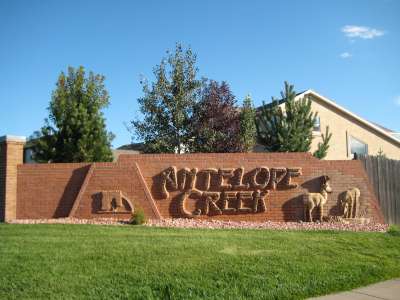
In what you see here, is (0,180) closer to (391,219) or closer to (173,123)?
(173,123)

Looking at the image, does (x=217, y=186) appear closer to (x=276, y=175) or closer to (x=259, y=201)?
(x=259, y=201)

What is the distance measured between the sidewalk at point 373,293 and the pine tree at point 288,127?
460 inches

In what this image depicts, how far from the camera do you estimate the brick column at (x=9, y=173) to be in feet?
49.0

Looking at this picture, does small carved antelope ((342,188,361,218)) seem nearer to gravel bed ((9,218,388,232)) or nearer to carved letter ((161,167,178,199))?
gravel bed ((9,218,388,232))

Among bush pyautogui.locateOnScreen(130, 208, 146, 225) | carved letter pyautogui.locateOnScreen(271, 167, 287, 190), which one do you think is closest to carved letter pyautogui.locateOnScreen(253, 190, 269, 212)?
carved letter pyautogui.locateOnScreen(271, 167, 287, 190)

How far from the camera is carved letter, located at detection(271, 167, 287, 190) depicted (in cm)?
1428

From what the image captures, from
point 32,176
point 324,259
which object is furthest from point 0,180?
point 324,259

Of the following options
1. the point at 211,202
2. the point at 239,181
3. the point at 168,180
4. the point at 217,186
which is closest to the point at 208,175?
the point at 217,186

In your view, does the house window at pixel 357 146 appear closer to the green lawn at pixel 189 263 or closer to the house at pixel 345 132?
the house at pixel 345 132

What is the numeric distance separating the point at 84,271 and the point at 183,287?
1.76 metres

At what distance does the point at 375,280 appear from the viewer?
7.59m

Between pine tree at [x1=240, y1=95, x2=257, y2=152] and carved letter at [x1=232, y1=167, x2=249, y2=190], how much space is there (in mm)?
4595

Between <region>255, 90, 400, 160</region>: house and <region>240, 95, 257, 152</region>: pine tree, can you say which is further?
<region>255, 90, 400, 160</region>: house

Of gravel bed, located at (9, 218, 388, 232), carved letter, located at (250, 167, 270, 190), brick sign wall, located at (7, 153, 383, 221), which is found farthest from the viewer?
carved letter, located at (250, 167, 270, 190)
